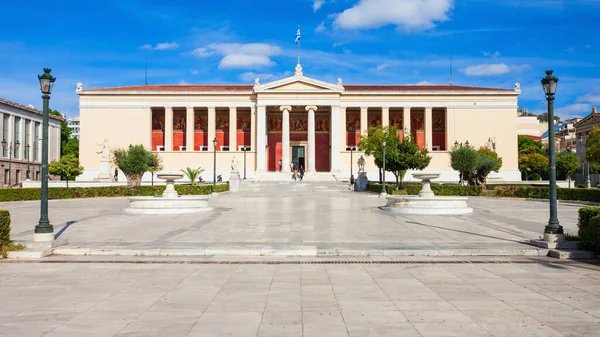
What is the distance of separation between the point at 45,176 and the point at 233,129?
4975cm

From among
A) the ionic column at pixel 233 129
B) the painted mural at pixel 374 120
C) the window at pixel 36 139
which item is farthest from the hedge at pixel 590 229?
the window at pixel 36 139

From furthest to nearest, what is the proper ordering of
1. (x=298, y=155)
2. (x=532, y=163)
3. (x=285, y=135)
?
(x=532, y=163) < (x=298, y=155) < (x=285, y=135)

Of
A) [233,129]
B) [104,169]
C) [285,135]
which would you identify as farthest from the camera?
[233,129]

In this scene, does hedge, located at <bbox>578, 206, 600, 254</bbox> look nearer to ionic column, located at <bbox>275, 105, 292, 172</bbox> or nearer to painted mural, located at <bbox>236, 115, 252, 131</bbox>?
ionic column, located at <bbox>275, 105, 292, 172</bbox>

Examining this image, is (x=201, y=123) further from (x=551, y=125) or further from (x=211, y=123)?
(x=551, y=125)

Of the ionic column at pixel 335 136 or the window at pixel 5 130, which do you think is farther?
the window at pixel 5 130

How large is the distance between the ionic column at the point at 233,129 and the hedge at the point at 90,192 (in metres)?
26.0

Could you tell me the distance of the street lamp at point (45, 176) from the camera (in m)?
11.0

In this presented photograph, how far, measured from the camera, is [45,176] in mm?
11250

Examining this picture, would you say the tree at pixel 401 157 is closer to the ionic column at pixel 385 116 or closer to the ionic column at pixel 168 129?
the ionic column at pixel 385 116

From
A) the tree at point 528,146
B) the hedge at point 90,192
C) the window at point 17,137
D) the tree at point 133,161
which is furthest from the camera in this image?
the tree at point 528,146

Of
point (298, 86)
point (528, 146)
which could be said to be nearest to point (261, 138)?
point (298, 86)

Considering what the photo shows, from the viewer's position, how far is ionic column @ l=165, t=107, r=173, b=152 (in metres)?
60.4

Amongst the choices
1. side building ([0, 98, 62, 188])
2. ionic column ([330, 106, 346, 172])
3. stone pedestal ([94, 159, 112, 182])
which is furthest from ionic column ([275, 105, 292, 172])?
side building ([0, 98, 62, 188])
